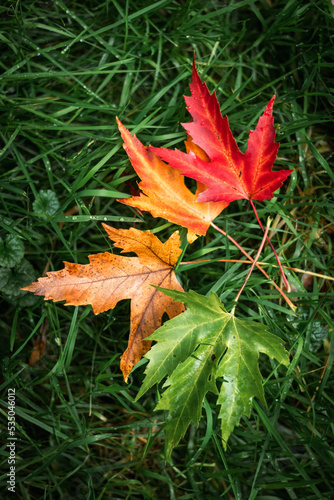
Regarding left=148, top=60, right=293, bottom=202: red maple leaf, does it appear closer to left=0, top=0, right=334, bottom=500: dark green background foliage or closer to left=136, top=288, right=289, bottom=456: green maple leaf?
left=0, top=0, right=334, bottom=500: dark green background foliage

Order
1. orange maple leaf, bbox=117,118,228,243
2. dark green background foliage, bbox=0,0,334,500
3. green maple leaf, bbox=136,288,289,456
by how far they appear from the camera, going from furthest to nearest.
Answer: dark green background foliage, bbox=0,0,334,500 < orange maple leaf, bbox=117,118,228,243 < green maple leaf, bbox=136,288,289,456

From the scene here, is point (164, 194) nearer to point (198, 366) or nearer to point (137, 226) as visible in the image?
point (137, 226)

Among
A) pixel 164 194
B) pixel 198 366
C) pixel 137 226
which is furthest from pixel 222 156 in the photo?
pixel 198 366

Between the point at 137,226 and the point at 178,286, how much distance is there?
305mm

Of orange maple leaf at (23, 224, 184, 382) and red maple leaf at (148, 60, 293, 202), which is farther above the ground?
red maple leaf at (148, 60, 293, 202)

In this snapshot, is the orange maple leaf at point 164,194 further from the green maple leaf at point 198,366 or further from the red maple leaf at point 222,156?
the green maple leaf at point 198,366

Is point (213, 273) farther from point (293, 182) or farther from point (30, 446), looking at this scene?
point (30, 446)

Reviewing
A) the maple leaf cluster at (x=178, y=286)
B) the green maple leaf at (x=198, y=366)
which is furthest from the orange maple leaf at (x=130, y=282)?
the green maple leaf at (x=198, y=366)

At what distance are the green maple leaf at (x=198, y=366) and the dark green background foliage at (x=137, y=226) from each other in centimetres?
26

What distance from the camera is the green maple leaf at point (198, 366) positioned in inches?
38.9

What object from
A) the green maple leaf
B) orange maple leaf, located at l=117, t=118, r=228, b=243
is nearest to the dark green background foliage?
orange maple leaf, located at l=117, t=118, r=228, b=243

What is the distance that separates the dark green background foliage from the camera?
1275 mm

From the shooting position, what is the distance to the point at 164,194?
112 centimetres

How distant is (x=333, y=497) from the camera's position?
4.10 feet
